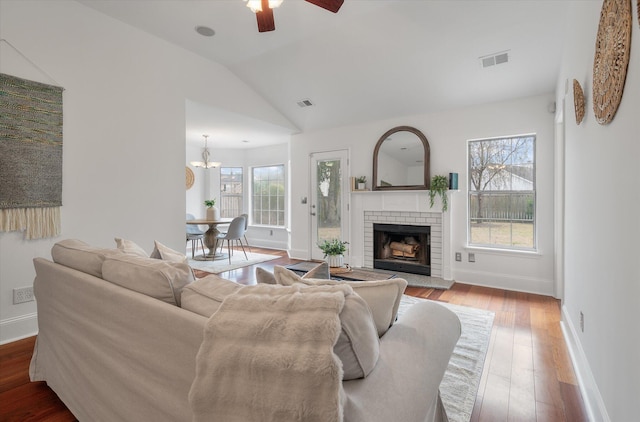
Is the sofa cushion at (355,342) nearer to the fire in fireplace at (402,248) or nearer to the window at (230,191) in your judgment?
the fire in fireplace at (402,248)

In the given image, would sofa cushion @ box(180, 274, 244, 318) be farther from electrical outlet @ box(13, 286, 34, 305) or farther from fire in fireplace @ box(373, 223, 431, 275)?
fire in fireplace @ box(373, 223, 431, 275)

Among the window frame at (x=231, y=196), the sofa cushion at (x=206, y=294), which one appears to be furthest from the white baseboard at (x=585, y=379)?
the window frame at (x=231, y=196)

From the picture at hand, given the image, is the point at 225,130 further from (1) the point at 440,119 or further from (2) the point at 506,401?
(2) the point at 506,401

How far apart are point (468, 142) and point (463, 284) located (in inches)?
75.2

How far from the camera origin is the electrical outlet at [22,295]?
2.66 m

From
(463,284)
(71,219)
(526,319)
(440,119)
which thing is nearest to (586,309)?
(526,319)

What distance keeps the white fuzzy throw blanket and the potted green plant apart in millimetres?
3792

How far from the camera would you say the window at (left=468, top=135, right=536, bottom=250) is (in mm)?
3967

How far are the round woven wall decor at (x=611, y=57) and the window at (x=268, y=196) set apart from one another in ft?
19.9

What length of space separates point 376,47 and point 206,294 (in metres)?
3.50

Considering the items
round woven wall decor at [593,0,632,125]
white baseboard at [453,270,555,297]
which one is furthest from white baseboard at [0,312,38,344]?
white baseboard at [453,270,555,297]

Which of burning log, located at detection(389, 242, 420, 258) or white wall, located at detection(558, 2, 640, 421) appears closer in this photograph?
white wall, located at detection(558, 2, 640, 421)

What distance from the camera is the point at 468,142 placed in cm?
430

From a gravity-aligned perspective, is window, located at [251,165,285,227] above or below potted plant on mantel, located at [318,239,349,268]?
above
